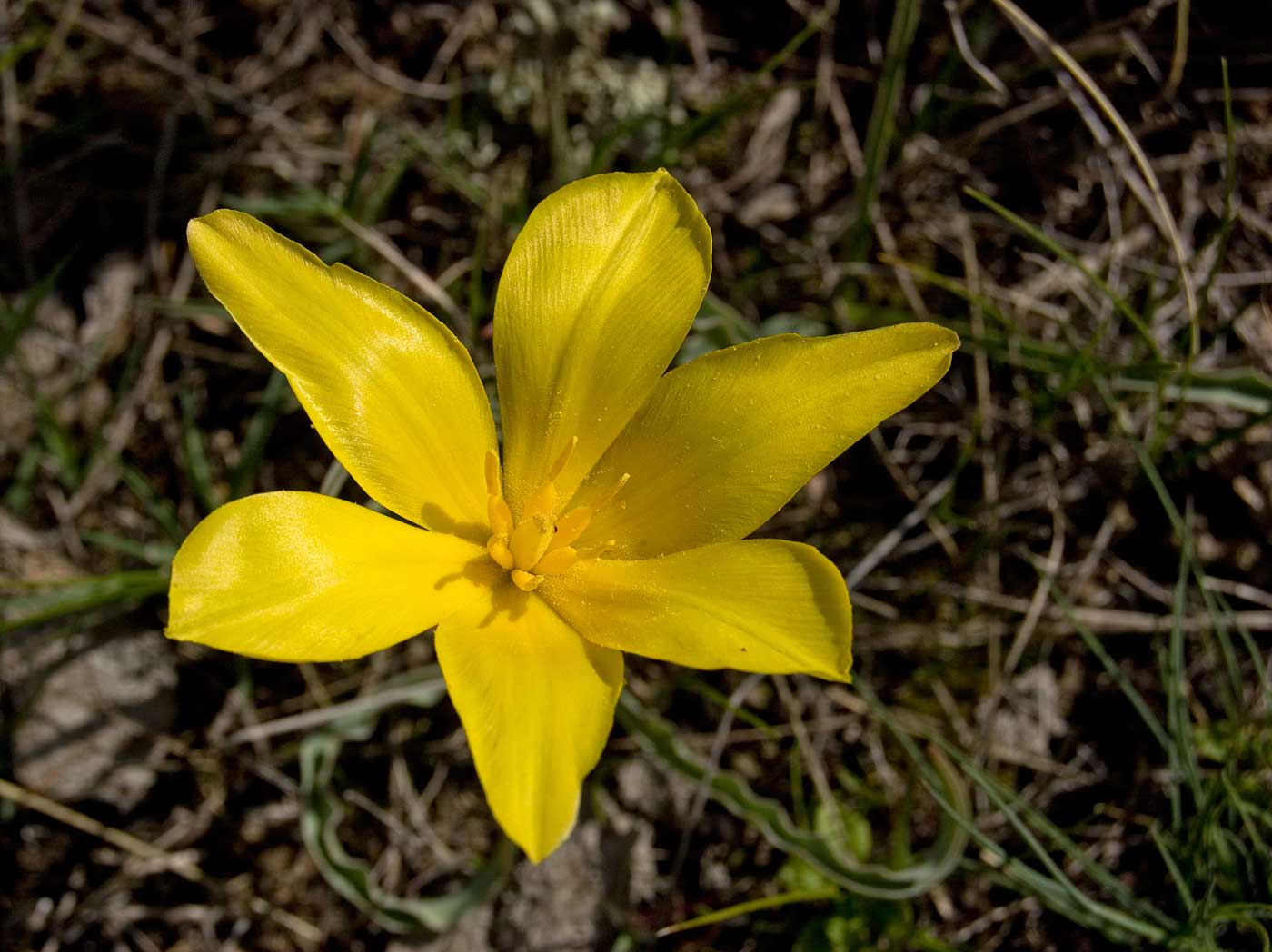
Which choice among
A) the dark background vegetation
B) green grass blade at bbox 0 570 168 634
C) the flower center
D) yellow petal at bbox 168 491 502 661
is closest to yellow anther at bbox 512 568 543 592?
the flower center

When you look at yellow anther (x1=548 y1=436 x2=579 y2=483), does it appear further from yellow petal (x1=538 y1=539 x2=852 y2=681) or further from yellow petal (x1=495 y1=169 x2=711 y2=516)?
yellow petal (x1=538 y1=539 x2=852 y2=681)

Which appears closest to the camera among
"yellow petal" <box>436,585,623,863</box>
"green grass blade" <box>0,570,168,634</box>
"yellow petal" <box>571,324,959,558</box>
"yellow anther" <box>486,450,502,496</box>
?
"yellow petal" <box>436,585,623,863</box>

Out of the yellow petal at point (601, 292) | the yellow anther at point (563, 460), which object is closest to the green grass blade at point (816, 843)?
the yellow anther at point (563, 460)

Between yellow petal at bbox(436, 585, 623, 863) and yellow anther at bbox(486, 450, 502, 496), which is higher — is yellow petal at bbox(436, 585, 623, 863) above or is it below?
below

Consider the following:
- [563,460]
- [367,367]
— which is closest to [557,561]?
[563,460]

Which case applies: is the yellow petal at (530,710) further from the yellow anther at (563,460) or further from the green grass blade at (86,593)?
the green grass blade at (86,593)
